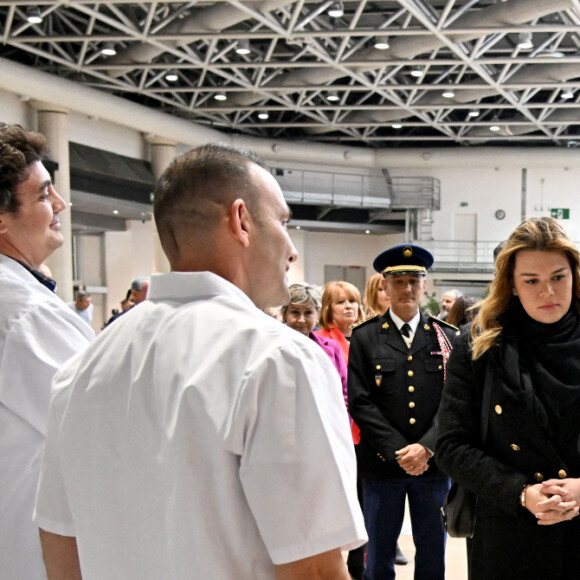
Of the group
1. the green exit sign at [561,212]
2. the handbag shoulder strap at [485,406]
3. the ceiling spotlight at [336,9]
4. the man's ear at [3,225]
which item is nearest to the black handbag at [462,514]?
the handbag shoulder strap at [485,406]

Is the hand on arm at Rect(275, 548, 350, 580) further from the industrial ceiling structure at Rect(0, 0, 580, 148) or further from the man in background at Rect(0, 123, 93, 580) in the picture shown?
the industrial ceiling structure at Rect(0, 0, 580, 148)

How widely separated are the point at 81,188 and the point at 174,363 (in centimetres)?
1636

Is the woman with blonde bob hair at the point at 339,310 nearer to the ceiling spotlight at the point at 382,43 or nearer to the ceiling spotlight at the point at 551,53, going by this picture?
the ceiling spotlight at the point at 382,43

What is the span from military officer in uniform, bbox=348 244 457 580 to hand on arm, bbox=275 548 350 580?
2.65 meters

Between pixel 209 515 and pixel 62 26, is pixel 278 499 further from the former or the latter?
pixel 62 26

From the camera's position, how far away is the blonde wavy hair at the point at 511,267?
2.56 metres

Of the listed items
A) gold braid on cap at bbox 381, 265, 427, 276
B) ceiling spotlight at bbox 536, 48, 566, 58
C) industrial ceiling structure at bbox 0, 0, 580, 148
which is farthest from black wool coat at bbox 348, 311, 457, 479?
ceiling spotlight at bbox 536, 48, 566, 58

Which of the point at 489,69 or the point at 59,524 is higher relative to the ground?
the point at 489,69

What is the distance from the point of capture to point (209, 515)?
1.16 m

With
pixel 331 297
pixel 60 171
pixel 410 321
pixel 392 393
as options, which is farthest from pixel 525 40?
pixel 392 393

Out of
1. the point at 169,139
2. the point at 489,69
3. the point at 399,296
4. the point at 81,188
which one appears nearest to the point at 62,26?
the point at 81,188

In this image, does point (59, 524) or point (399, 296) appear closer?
point (59, 524)

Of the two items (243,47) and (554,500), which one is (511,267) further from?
(243,47)

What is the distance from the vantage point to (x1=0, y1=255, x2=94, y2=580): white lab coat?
191 cm
